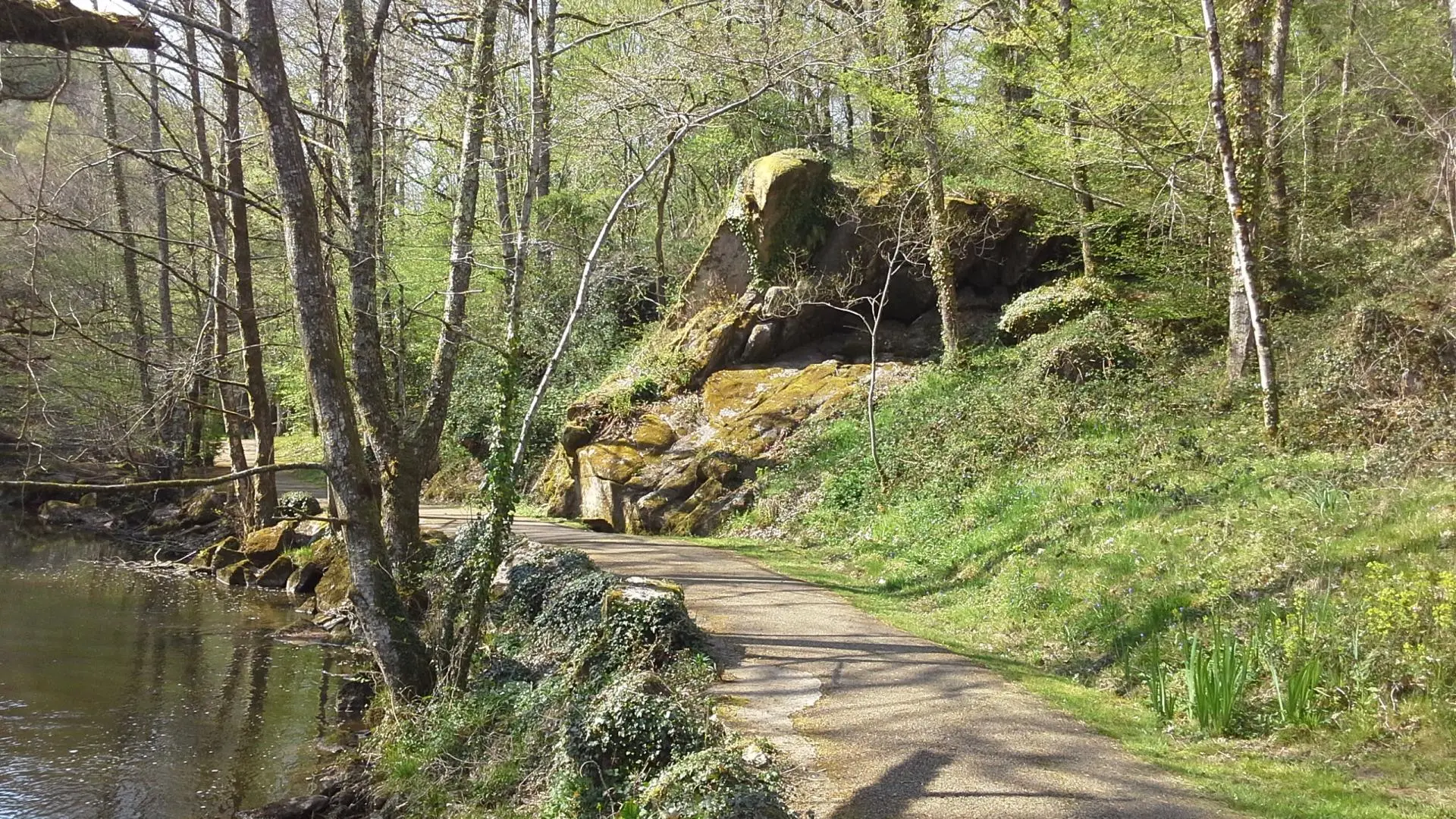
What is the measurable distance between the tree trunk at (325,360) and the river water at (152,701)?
1.68 meters

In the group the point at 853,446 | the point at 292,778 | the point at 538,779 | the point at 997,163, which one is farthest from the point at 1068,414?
the point at 292,778

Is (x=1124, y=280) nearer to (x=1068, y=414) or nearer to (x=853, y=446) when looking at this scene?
(x=1068, y=414)

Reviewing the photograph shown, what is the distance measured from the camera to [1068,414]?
1466 cm

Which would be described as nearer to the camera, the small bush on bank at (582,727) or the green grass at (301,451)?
the small bush on bank at (582,727)

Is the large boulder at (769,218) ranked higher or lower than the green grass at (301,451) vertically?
higher

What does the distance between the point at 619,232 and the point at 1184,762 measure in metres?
27.6

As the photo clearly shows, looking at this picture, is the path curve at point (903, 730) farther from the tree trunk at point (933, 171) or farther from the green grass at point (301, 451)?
the green grass at point (301, 451)

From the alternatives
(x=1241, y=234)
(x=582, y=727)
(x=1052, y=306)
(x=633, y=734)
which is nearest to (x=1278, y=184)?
(x=1052, y=306)

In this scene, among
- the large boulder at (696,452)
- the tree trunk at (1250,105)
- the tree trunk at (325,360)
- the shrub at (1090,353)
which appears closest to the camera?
the tree trunk at (325,360)

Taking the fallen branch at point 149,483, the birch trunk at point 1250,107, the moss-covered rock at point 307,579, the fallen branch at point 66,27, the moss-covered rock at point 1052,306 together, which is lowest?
the moss-covered rock at point 307,579

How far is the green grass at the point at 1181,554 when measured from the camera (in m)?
6.11

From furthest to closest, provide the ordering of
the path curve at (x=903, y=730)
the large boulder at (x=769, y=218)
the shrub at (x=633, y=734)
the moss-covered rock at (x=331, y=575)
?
the large boulder at (x=769, y=218)
the moss-covered rock at (x=331, y=575)
the shrub at (x=633, y=734)
the path curve at (x=903, y=730)

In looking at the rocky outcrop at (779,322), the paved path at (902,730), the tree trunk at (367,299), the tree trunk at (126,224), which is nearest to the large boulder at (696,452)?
the rocky outcrop at (779,322)

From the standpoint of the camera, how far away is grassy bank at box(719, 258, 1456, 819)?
6.20 m
